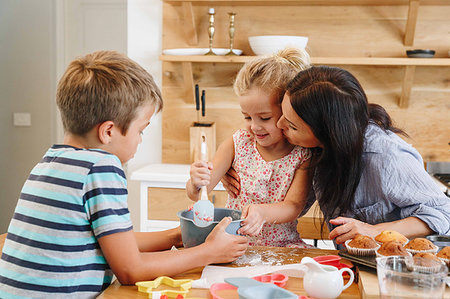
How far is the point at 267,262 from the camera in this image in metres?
1.25

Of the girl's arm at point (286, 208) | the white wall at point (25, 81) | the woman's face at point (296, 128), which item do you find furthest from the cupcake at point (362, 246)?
the white wall at point (25, 81)

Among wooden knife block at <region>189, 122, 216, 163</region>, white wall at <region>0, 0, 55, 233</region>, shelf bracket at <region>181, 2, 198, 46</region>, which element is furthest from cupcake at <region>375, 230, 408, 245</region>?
white wall at <region>0, 0, 55, 233</region>

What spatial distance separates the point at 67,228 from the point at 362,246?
0.63 m

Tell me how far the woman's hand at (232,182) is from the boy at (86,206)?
567 mm

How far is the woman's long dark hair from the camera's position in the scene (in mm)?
1356

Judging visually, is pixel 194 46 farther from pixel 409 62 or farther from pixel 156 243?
pixel 156 243

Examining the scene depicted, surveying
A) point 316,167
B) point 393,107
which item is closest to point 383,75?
point 393,107

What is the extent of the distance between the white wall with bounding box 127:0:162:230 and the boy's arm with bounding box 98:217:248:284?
6.64ft

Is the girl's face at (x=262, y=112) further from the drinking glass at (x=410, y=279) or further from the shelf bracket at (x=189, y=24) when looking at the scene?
the shelf bracket at (x=189, y=24)

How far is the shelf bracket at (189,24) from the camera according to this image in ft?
9.63

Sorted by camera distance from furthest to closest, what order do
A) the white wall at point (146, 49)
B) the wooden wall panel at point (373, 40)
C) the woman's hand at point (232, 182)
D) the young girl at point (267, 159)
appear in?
the white wall at point (146, 49), the wooden wall panel at point (373, 40), the woman's hand at point (232, 182), the young girl at point (267, 159)

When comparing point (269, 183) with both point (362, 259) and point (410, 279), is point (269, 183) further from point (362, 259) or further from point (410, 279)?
point (410, 279)

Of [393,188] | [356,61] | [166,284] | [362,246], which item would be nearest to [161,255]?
[166,284]

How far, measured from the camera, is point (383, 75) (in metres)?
3.06
